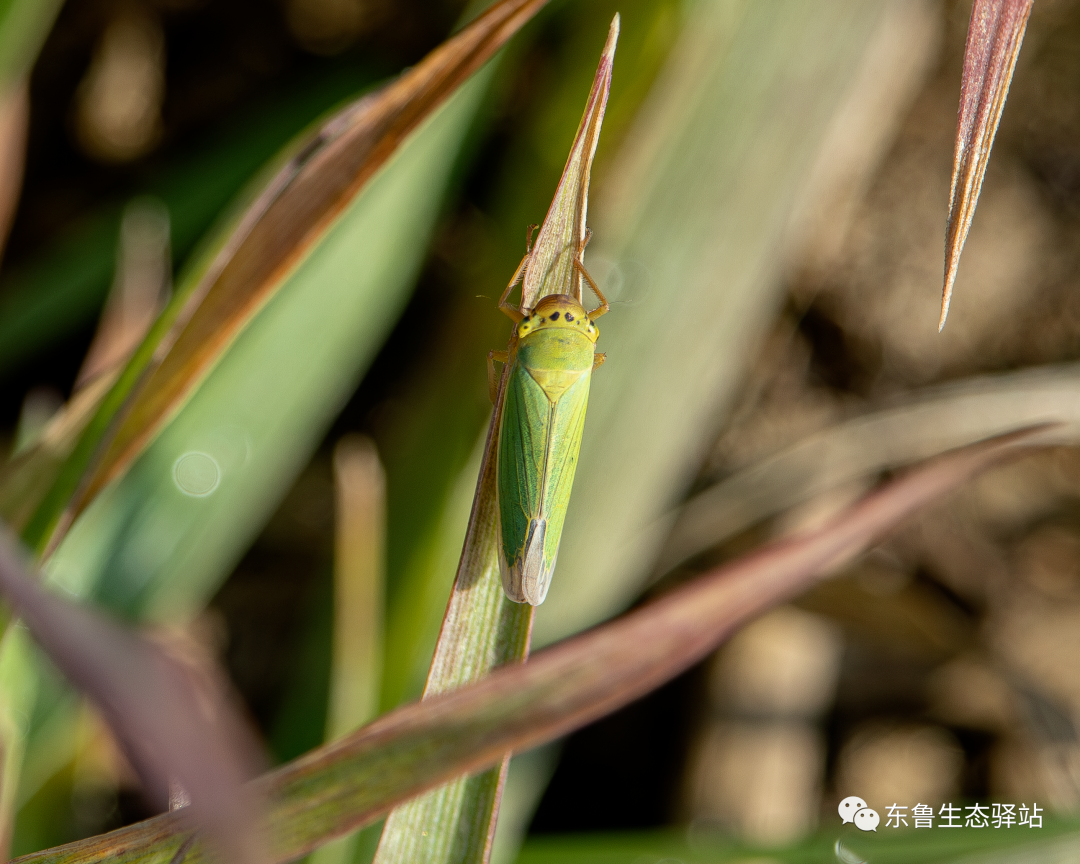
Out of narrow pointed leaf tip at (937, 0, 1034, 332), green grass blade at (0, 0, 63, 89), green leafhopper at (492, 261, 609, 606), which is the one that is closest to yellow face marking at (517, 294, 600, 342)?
green leafhopper at (492, 261, 609, 606)

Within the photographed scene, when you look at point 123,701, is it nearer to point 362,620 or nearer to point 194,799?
point 194,799

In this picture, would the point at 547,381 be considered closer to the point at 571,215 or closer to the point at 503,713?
the point at 571,215

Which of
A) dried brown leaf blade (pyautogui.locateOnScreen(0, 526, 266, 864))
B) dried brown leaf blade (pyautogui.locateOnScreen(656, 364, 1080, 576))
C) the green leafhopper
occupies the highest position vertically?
dried brown leaf blade (pyautogui.locateOnScreen(656, 364, 1080, 576))

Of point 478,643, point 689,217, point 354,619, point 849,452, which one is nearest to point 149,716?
point 478,643

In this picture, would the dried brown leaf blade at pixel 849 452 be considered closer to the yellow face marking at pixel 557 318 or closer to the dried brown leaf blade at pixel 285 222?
the yellow face marking at pixel 557 318

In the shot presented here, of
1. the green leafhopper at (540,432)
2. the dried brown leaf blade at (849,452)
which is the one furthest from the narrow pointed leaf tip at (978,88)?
the dried brown leaf blade at (849,452)

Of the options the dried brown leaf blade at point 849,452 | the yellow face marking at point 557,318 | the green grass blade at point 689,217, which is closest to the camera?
the yellow face marking at point 557,318

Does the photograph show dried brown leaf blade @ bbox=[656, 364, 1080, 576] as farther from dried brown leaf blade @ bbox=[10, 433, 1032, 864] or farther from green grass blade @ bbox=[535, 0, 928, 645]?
dried brown leaf blade @ bbox=[10, 433, 1032, 864]
